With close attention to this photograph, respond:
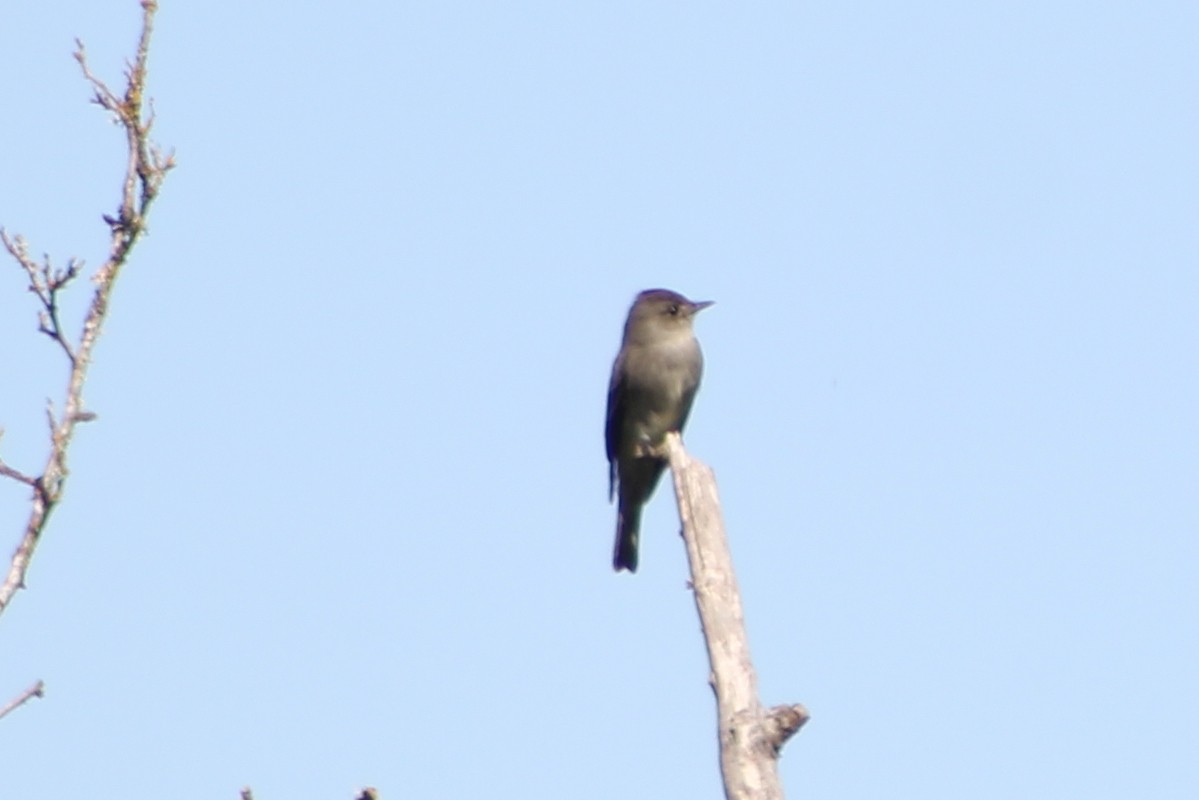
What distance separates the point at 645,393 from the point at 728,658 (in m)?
5.95

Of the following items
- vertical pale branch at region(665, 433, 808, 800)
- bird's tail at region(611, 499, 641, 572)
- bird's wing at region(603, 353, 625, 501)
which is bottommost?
vertical pale branch at region(665, 433, 808, 800)

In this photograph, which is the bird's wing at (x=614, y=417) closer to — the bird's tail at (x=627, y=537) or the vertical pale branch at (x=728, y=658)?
the bird's tail at (x=627, y=537)

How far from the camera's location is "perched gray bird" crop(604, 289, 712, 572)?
39.2 feet

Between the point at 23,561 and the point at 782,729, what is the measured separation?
2442 mm

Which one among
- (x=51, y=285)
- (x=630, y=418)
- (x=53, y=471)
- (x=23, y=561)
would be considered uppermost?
(x=630, y=418)

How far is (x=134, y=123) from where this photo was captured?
17.2ft

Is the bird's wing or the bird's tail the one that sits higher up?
the bird's wing

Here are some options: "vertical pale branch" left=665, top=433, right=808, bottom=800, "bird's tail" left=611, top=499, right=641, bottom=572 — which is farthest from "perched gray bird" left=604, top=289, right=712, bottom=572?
"vertical pale branch" left=665, top=433, right=808, bottom=800

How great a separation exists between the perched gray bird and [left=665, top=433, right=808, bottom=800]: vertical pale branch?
15.2 ft

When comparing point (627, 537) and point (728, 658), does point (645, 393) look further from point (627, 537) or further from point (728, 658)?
point (728, 658)

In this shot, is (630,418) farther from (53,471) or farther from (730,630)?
(53,471)

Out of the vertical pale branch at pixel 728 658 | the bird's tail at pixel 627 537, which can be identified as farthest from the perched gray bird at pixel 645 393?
the vertical pale branch at pixel 728 658

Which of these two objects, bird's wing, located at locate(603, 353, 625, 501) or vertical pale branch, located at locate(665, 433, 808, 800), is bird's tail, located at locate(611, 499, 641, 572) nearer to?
bird's wing, located at locate(603, 353, 625, 501)

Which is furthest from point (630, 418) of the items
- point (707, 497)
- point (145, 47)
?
point (145, 47)
